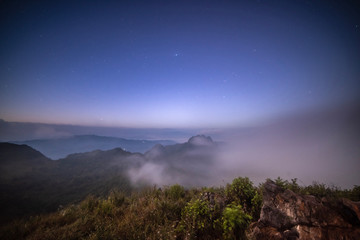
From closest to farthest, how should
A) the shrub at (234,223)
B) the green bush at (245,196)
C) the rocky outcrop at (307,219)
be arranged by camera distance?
the rocky outcrop at (307,219), the shrub at (234,223), the green bush at (245,196)

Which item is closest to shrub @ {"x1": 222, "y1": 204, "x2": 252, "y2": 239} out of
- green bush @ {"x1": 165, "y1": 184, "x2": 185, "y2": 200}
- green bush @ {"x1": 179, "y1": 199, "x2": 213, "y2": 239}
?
green bush @ {"x1": 179, "y1": 199, "x2": 213, "y2": 239}

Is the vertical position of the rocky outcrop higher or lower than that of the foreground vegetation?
higher

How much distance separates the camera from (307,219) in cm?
403

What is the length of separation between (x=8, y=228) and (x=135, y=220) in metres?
4.83

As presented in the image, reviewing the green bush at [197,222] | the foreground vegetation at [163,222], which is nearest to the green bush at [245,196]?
the foreground vegetation at [163,222]

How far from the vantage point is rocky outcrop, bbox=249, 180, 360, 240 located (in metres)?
3.63

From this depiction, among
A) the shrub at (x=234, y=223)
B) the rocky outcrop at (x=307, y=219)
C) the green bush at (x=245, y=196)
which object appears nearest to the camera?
the rocky outcrop at (x=307, y=219)

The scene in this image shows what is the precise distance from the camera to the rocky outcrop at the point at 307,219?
3.63 m

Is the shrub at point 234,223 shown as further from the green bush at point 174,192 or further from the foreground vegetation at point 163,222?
the green bush at point 174,192

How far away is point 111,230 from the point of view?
14.4ft

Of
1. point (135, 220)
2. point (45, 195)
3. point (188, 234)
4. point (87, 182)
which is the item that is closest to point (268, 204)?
point (188, 234)

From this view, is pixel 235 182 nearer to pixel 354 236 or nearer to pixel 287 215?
pixel 287 215

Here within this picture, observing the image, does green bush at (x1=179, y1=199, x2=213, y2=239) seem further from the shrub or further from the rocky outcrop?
the rocky outcrop

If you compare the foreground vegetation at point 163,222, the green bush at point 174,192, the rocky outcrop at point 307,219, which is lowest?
the green bush at point 174,192
